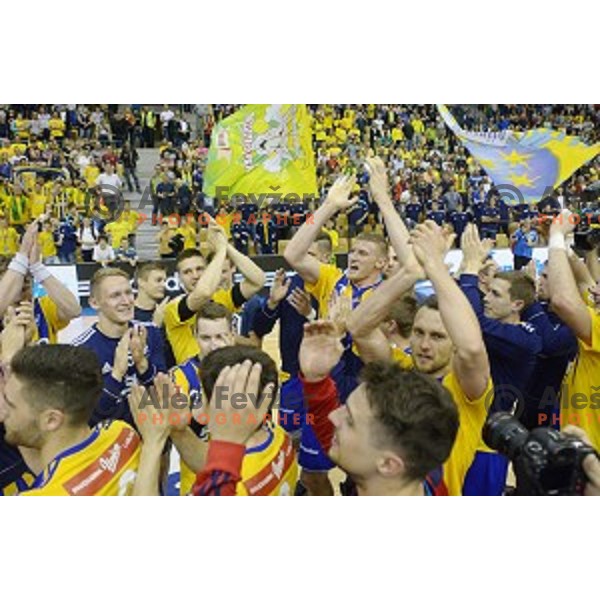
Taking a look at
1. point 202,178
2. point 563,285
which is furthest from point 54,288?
point 202,178

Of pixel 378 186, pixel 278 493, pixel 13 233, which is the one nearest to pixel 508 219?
pixel 13 233

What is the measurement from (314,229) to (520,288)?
126cm

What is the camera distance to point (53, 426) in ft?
8.82

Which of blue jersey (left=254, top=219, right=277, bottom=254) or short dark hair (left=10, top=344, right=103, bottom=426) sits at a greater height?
blue jersey (left=254, top=219, right=277, bottom=254)

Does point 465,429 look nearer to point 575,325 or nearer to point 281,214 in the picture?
point 575,325

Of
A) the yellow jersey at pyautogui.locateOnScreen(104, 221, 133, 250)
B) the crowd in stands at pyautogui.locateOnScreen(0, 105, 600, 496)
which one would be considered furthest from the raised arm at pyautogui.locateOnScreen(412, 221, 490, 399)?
the yellow jersey at pyautogui.locateOnScreen(104, 221, 133, 250)

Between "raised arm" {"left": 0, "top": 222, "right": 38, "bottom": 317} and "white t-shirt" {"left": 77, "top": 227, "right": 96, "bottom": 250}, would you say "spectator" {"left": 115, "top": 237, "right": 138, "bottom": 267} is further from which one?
"raised arm" {"left": 0, "top": 222, "right": 38, "bottom": 317}

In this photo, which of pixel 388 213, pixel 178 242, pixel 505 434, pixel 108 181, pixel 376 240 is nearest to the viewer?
pixel 505 434

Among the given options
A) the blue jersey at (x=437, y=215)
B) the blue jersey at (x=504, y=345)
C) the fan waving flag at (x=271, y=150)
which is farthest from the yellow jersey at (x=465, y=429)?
the blue jersey at (x=437, y=215)

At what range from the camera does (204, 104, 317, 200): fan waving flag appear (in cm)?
920

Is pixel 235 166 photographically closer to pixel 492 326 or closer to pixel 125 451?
pixel 492 326

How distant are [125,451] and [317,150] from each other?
58.8 ft

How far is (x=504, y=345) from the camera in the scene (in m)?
3.65

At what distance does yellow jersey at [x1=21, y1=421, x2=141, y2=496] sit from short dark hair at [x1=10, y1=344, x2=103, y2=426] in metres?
0.12
